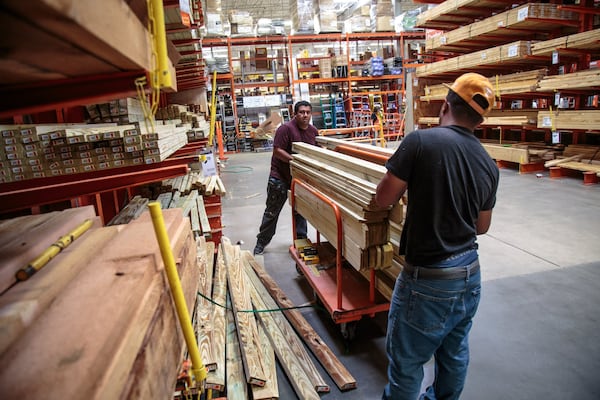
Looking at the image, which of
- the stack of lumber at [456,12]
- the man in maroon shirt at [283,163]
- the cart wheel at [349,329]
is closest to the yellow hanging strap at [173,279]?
the cart wheel at [349,329]

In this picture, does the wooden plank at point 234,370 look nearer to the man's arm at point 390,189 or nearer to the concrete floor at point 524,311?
the concrete floor at point 524,311

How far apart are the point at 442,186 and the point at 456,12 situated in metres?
10.5

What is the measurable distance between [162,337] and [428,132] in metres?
1.59

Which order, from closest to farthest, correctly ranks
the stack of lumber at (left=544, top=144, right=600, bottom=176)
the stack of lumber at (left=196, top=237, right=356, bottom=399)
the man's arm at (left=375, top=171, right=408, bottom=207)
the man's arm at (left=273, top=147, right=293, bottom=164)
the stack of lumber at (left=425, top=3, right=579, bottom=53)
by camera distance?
the man's arm at (left=375, top=171, right=408, bottom=207)
the stack of lumber at (left=196, top=237, right=356, bottom=399)
the man's arm at (left=273, top=147, right=293, bottom=164)
the stack of lumber at (left=544, top=144, right=600, bottom=176)
the stack of lumber at (left=425, top=3, right=579, bottom=53)

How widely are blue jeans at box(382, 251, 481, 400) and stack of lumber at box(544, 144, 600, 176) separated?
6.90m

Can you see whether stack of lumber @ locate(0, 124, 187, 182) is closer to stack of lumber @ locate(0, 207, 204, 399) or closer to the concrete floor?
stack of lumber @ locate(0, 207, 204, 399)

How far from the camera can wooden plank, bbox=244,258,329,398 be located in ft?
8.46

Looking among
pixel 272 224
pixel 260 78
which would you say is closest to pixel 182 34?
pixel 272 224

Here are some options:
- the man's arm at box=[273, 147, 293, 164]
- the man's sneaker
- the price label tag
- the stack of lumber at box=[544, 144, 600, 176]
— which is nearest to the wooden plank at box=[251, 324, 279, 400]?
the man's sneaker

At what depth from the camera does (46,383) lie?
1.95 ft

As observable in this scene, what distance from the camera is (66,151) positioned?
6.33ft

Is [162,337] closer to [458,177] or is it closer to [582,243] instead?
[458,177]

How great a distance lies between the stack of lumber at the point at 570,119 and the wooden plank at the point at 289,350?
23.1ft

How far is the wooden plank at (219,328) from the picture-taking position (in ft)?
7.66
